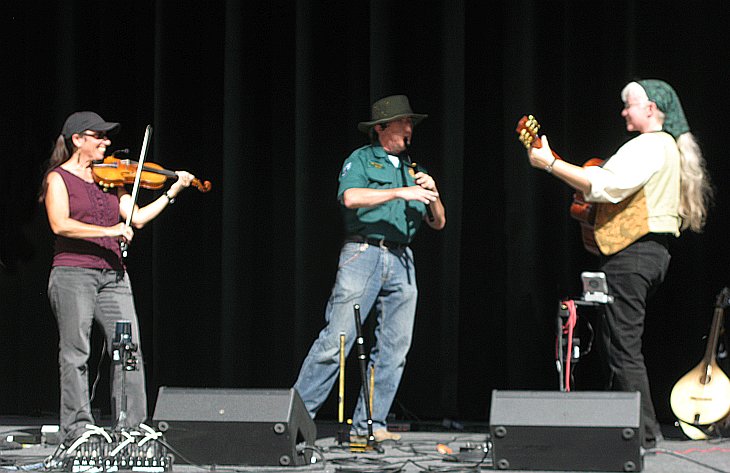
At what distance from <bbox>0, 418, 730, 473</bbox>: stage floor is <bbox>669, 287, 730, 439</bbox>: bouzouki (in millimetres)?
108

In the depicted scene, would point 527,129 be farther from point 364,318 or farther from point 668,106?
point 364,318

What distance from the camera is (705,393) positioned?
17.5ft

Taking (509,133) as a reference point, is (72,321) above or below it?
below

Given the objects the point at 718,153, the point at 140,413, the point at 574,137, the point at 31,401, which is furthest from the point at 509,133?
the point at 31,401

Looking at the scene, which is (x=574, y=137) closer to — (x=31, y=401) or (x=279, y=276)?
(x=279, y=276)

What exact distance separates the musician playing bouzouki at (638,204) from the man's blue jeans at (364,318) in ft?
2.91

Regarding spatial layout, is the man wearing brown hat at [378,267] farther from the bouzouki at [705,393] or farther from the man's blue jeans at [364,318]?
the bouzouki at [705,393]

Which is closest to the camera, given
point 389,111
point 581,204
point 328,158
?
point 581,204

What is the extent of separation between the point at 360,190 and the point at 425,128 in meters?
1.29

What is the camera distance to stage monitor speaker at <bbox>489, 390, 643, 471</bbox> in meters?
4.12

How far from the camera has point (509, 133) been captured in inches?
240

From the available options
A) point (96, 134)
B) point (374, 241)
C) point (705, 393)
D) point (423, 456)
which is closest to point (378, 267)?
point (374, 241)

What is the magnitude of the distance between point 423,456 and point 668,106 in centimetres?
186

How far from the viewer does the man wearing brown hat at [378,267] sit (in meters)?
5.21
